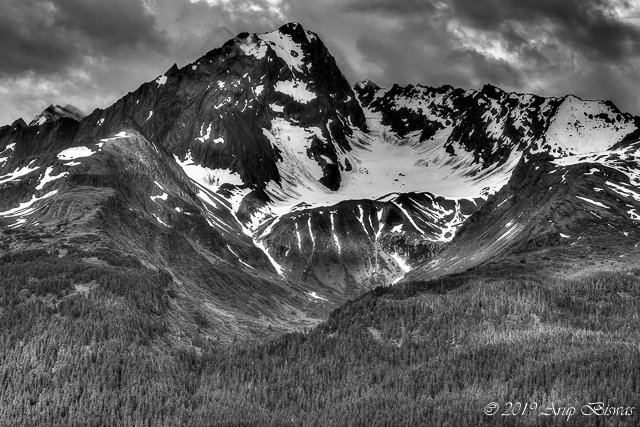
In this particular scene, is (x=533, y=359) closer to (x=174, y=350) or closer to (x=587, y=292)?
(x=587, y=292)

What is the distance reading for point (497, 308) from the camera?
381ft

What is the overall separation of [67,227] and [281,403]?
100 metres

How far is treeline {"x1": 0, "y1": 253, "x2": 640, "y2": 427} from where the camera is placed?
91062 mm

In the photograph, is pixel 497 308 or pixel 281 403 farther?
pixel 497 308

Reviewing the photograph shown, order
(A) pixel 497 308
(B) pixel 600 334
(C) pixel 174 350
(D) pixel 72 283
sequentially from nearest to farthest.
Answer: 1. (B) pixel 600 334
2. (A) pixel 497 308
3. (C) pixel 174 350
4. (D) pixel 72 283

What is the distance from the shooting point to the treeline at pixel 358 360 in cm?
9106

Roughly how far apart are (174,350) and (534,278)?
2546 inches

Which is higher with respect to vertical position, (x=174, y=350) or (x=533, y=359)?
(x=174, y=350)

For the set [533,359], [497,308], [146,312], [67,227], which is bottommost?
[533,359]

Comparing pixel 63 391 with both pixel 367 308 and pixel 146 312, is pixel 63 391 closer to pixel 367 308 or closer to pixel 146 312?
pixel 146 312

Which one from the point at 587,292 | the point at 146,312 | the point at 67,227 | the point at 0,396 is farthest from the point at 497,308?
the point at 67,227

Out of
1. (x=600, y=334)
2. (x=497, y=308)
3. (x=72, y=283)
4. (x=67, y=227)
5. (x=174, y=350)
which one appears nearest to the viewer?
(x=600, y=334)

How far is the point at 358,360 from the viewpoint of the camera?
108312 millimetres

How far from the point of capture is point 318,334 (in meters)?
119
